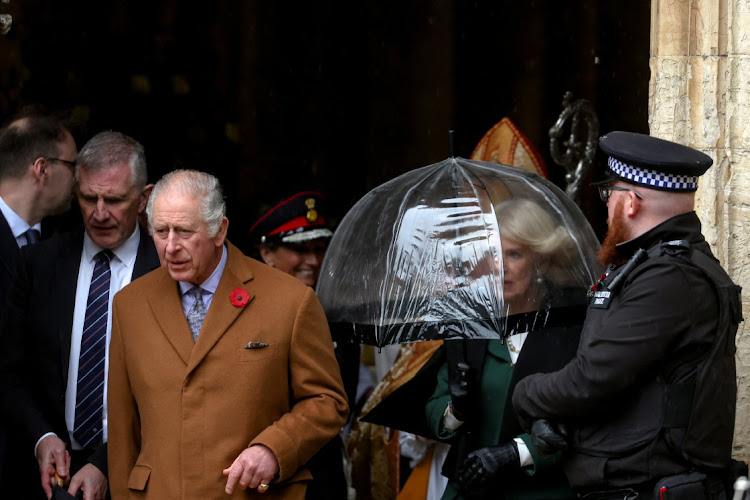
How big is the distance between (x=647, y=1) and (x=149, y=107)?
9.82ft

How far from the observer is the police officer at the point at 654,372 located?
3.03m

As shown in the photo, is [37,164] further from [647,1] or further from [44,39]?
[647,1]

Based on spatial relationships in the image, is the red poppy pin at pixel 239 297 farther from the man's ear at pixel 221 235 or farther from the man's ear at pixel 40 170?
the man's ear at pixel 40 170

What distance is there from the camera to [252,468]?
326cm

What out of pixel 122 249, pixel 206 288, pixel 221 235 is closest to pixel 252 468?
pixel 206 288

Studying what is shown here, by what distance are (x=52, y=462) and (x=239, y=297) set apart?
0.86 m

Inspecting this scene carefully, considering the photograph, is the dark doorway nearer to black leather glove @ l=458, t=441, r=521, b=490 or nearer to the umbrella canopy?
the umbrella canopy

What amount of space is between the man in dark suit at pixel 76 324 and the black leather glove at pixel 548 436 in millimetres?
1441

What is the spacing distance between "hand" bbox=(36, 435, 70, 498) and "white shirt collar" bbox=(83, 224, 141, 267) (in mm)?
703

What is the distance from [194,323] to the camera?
11.4 feet

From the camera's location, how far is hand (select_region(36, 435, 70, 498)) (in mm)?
3615

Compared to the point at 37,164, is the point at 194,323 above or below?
below

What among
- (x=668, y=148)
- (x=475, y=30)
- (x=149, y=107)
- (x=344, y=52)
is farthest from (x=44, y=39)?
(x=668, y=148)

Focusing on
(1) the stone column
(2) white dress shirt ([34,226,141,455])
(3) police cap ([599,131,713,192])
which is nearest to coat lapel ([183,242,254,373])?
(2) white dress shirt ([34,226,141,455])
